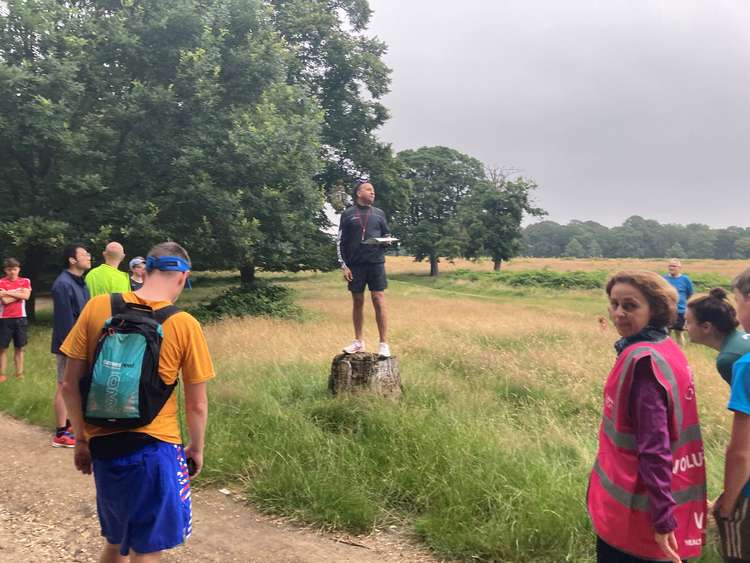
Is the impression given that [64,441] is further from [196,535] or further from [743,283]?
[743,283]

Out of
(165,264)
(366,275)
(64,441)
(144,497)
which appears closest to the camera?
(144,497)

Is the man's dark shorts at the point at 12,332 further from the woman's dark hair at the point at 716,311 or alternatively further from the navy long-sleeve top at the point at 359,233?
the woman's dark hair at the point at 716,311

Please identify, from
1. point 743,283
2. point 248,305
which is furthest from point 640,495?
point 248,305

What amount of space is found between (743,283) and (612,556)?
124 centimetres

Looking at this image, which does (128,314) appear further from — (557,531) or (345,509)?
(557,531)

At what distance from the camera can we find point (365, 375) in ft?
18.7

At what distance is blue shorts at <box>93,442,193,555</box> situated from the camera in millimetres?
2354

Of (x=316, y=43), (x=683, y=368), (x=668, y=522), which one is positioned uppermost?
(x=316, y=43)

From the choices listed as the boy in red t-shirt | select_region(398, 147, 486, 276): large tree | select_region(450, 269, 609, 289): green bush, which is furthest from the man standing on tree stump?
select_region(398, 147, 486, 276): large tree

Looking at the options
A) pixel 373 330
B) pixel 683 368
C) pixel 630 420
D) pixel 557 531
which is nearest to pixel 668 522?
pixel 630 420

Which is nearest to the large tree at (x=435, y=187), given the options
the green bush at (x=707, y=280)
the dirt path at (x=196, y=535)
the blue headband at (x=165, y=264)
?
the green bush at (x=707, y=280)

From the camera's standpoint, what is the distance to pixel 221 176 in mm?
13695

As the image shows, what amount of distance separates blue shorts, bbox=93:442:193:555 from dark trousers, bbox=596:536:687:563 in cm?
181

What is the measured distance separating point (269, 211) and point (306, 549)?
38.0 ft
